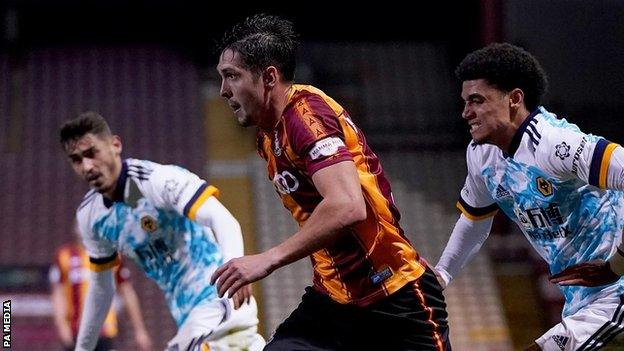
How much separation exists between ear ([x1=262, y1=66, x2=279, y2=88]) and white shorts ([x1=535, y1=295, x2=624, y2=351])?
1.49m

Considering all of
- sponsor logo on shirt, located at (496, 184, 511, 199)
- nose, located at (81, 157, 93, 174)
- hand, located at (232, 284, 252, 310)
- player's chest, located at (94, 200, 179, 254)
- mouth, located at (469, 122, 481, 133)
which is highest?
mouth, located at (469, 122, 481, 133)

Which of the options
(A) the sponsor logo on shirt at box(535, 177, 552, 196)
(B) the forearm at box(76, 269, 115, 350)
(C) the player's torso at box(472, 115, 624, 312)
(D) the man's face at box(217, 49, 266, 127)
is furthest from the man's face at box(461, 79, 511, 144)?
(B) the forearm at box(76, 269, 115, 350)

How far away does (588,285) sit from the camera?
12.8 ft

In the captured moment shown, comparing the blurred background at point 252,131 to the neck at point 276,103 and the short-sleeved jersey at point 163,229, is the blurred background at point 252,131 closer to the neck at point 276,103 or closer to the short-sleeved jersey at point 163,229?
the short-sleeved jersey at point 163,229

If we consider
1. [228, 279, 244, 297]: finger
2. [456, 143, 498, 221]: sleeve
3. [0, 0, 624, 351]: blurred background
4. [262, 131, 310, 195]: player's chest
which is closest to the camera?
[228, 279, 244, 297]: finger

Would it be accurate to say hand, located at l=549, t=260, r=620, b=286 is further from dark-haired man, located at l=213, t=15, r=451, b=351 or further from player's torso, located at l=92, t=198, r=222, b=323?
player's torso, located at l=92, t=198, r=222, b=323

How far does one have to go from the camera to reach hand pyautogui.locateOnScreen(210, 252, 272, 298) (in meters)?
2.94

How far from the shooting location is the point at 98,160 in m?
5.14

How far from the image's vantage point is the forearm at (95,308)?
509 centimetres

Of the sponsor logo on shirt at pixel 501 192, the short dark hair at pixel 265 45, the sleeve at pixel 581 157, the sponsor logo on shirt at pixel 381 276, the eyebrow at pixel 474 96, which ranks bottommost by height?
the sponsor logo on shirt at pixel 381 276

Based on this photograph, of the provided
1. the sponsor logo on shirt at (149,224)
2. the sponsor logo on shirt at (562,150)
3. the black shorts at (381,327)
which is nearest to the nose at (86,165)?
the sponsor logo on shirt at (149,224)

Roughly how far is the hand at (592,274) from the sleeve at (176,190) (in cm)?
171

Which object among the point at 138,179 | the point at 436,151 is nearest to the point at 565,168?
the point at 138,179

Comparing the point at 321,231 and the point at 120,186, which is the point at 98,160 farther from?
the point at 321,231
